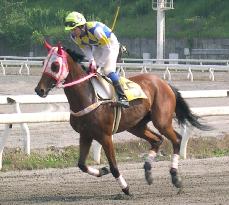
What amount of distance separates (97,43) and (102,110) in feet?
2.80

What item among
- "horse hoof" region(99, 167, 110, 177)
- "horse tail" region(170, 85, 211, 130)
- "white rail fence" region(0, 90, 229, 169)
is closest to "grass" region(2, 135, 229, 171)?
"white rail fence" region(0, 90, 229, 169)

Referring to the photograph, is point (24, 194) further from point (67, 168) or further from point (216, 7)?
point (216, 7)

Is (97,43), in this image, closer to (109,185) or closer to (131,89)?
(131,89)

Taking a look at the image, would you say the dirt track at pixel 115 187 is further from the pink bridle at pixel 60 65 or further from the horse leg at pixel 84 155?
the pink bridle at pixel 60 65

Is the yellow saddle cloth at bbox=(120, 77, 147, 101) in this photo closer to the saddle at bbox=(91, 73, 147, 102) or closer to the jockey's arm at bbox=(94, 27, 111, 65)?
the saddle at bbox=(91, 73, 147, 102)

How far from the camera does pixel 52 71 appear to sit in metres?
8.02

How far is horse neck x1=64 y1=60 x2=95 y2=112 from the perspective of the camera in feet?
27.1

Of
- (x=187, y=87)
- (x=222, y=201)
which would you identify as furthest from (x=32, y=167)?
(x=187, y=87)

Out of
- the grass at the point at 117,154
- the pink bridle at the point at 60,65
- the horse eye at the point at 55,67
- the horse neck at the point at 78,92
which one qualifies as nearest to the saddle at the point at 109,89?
the horse neck at the point at 78,92

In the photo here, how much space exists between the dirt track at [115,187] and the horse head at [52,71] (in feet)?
4.22

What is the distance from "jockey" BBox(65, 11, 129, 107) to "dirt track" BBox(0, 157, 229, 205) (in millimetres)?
1159

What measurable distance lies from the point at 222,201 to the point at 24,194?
2.36 metres

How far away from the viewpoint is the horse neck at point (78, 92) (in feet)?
27.1

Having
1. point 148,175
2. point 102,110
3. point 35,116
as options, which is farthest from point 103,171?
point 35,116
